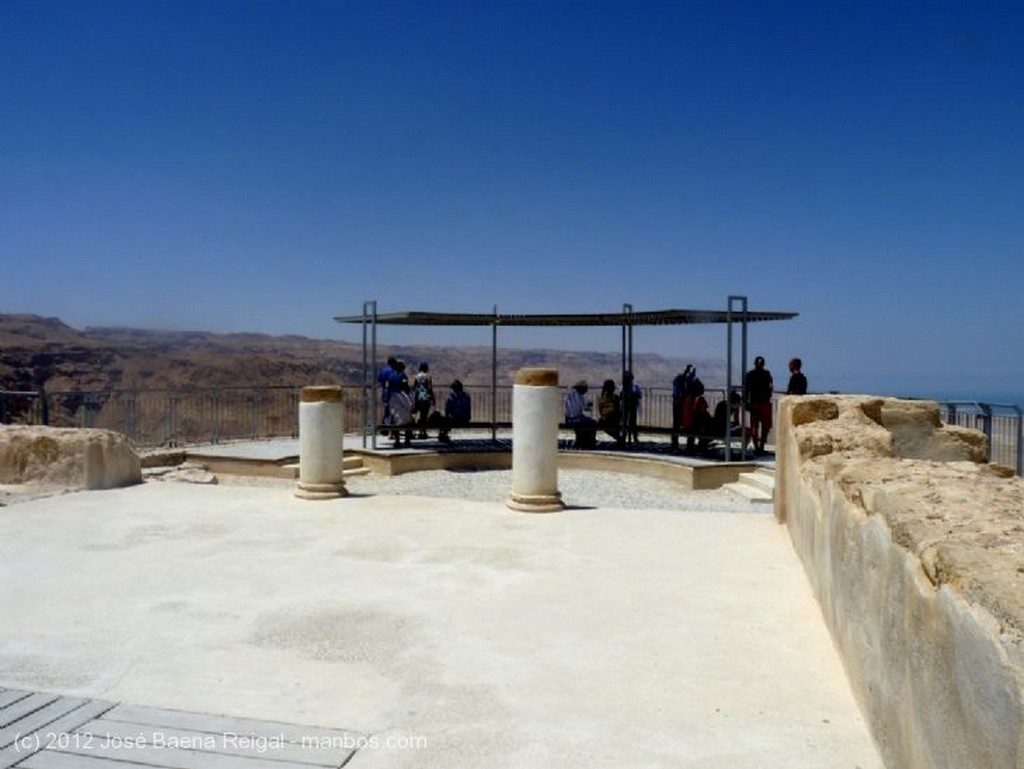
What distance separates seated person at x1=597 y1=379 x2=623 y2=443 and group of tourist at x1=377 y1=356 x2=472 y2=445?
3056mm

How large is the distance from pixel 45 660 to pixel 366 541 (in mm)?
3410

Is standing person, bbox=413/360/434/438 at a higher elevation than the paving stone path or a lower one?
higher

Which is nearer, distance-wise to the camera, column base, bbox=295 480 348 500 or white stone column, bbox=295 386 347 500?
column base, bbox=295 480 348 500

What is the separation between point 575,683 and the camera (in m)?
4.42

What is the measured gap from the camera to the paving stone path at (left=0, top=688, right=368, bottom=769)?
11.4ft

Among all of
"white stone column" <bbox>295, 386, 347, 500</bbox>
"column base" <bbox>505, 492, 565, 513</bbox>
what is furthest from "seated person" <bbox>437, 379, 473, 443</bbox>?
"column base" <bbox>505, 492, 565, 513</bbox>

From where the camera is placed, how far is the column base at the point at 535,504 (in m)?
9.45

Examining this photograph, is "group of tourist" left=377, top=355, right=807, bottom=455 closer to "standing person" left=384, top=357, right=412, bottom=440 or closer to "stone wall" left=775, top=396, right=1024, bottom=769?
"standing person" left=384, top=357, right=412, bottom=440

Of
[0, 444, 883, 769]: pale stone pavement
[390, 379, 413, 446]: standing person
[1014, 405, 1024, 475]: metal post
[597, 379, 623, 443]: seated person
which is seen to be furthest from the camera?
[597, 379, 623, 443]: seated person

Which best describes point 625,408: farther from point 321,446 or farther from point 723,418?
point 321,446

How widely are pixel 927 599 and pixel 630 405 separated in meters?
15.8

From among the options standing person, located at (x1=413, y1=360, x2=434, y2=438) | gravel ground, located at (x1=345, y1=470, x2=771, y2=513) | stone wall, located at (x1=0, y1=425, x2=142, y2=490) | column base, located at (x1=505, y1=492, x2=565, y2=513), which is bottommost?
gravel ground, located at (x1=345, y1=470, x2=771, y2=513)

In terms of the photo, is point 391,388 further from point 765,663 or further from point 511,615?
point 765,663

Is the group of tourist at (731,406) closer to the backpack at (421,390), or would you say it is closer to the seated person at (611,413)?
the seated person at (611,413)
